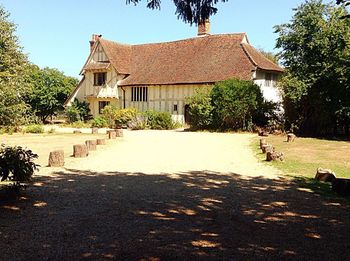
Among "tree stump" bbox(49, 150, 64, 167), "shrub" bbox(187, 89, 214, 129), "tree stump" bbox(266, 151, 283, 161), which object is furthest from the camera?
"shrub" bbox(187, 89, 214, 129)

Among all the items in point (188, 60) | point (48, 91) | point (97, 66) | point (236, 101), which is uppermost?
point (188, 60)

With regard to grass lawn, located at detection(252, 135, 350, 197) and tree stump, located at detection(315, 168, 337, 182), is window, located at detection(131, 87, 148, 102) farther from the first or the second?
tree stump, located at detection(315, 168, 337, 182)

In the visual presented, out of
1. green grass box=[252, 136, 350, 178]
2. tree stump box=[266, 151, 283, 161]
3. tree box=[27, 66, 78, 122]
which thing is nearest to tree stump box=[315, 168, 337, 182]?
green grass box=[252, 136, 350, 178]

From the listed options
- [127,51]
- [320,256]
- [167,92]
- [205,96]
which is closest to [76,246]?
[320,256]

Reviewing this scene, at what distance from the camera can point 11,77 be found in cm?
2386

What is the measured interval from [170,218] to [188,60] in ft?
91.9

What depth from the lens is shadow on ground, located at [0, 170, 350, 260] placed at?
466 centimetres

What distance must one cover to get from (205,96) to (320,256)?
74.9ft

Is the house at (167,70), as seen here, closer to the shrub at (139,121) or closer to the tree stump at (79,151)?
the shrub at (139,121)

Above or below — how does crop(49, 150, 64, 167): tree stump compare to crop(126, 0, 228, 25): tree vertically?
below

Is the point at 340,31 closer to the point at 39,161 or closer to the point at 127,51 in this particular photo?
the point at 39,161

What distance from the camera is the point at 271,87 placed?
31.7 meters

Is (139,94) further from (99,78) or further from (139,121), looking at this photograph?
(99,78)

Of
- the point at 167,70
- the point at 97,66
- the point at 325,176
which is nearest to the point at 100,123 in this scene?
the point at 97,66
